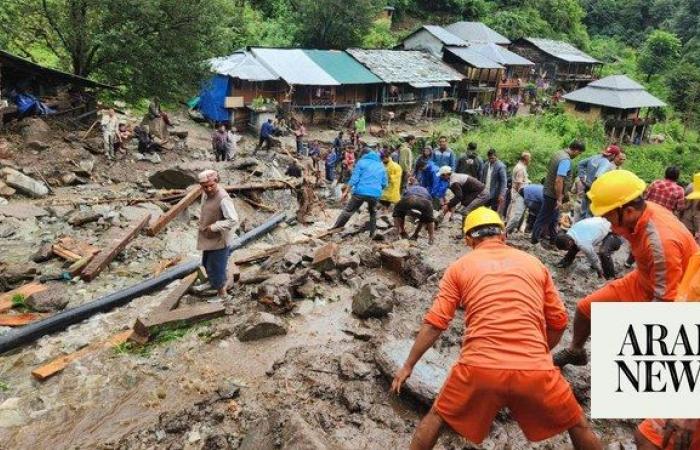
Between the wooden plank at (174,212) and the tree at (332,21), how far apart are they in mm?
29075

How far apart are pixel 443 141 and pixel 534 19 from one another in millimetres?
50356

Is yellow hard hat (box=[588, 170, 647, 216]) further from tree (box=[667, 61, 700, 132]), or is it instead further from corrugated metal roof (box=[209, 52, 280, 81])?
tree (box=[667, 61, 700, 132])

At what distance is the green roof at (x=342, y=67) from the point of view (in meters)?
29.2

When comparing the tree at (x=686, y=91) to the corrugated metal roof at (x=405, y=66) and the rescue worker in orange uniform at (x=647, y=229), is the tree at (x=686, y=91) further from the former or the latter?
the rescue worker in orange uniform at (x=647, y=229)

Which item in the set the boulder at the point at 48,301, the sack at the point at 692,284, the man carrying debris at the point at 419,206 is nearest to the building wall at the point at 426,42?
the man carrying debris at the point at 419,206

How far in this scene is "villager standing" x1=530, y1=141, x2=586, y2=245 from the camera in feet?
24.3

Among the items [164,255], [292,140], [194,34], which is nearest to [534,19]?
[292,140]

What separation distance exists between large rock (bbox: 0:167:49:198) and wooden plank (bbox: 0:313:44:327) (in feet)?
17.8

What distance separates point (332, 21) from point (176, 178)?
28599mm

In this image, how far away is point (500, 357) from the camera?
264cm

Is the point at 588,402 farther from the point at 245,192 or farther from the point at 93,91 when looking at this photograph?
the point at 93,91

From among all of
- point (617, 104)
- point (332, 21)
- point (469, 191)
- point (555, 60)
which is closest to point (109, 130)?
point (469, 191)

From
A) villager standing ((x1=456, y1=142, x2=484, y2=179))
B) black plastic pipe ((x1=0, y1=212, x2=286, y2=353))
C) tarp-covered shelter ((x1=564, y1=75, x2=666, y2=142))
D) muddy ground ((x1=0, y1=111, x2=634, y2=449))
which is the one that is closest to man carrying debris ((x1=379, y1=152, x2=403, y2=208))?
Result: villager standing ((x1=456, y1=142, x2=484, y2=179))

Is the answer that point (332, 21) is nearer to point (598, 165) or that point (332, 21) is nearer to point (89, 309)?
point (598, 165)
